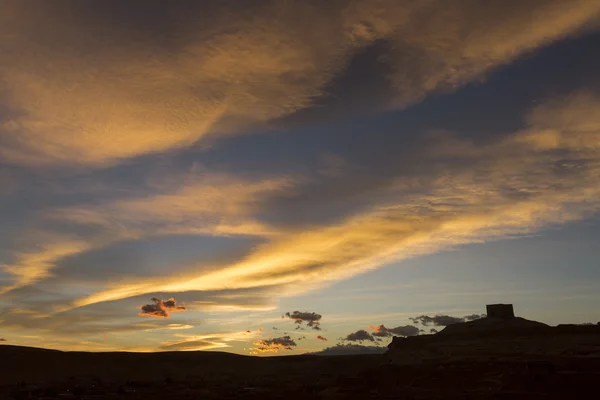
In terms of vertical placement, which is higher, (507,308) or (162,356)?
(507,308)

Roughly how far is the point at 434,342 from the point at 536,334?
11.2 m

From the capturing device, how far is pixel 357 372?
45625mm

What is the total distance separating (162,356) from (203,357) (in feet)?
17.5

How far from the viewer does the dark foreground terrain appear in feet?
78.6

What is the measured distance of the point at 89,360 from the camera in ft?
178

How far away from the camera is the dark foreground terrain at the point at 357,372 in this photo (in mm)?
23953

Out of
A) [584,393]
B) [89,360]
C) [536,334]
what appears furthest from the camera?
[89,360]

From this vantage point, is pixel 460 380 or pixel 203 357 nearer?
pixel 460 380

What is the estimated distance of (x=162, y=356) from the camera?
58906 mm

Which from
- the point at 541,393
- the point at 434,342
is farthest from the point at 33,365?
the point at 541,393

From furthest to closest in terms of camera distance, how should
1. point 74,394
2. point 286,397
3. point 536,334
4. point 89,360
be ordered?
point 89,360, point 536,334, point 74,394, point 286,397

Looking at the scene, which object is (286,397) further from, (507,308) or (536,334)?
(507,308)

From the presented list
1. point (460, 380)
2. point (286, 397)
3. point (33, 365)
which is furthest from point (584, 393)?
point (33, 365)

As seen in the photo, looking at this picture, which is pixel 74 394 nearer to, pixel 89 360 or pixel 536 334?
pixel 89 360
